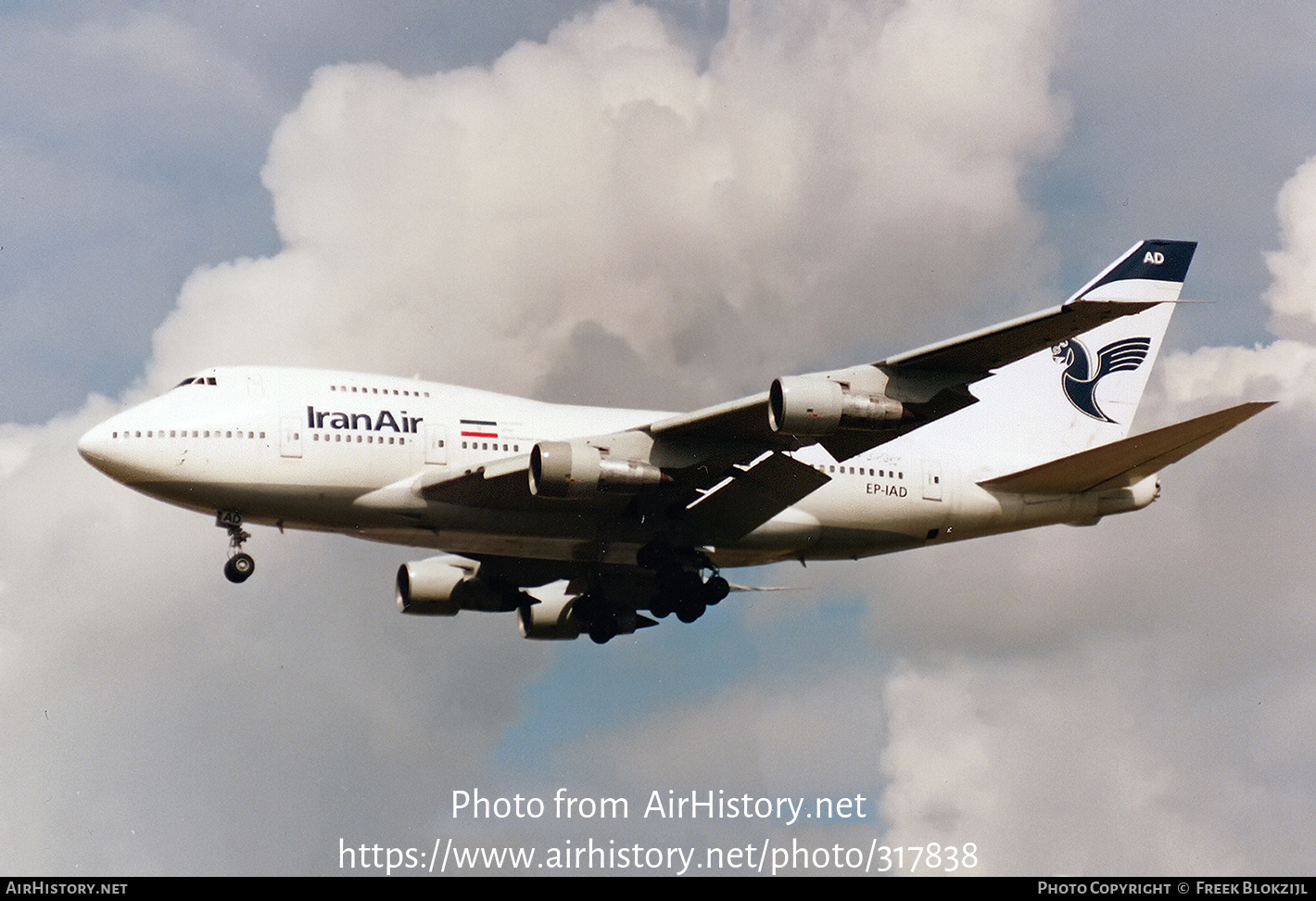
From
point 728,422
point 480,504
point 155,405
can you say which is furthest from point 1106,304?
point 155,405

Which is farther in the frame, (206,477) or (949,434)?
(949,434)

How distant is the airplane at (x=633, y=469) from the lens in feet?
119

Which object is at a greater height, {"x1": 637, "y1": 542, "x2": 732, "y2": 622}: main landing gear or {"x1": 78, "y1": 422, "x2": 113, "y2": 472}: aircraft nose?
{"x1": 78, "y1": 422, "x2": 113, "y2": 472}: aircraft nose

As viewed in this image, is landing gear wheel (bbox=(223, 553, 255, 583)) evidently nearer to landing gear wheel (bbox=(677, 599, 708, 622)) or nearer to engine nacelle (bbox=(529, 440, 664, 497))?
engine nacelle (bbox=(529, 440, 664, 497))

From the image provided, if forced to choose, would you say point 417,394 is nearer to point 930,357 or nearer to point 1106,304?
point 930,357

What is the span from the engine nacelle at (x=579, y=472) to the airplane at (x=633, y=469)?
0.05m

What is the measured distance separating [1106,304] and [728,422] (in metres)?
9.47

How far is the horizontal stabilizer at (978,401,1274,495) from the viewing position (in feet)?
129

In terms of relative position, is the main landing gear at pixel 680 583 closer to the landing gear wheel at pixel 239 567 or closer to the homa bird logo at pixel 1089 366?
the landing gear wheel at pixel 239 567

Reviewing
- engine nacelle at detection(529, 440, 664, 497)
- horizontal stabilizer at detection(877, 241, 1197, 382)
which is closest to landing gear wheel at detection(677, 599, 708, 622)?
engine nacelle at detection(529, 440, 664, 497)

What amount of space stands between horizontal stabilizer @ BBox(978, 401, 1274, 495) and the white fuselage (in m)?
0.40

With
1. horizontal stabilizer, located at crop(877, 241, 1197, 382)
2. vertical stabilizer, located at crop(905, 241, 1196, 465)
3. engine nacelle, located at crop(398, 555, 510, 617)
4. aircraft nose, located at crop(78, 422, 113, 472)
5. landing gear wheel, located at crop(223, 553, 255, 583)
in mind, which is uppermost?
vertical stabilizer, located at crop(905, 241, 1196, 465)

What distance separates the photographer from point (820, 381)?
3578 cm

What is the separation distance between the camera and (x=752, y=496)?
41.2 meters
